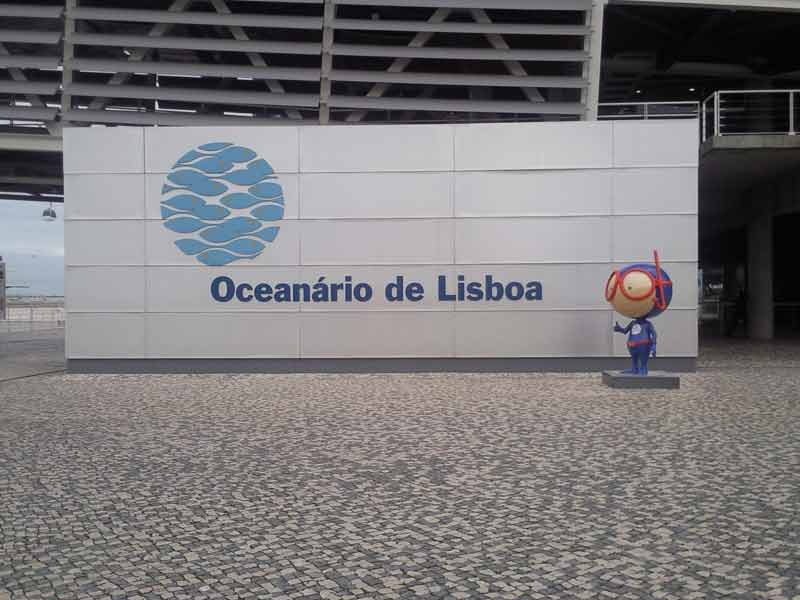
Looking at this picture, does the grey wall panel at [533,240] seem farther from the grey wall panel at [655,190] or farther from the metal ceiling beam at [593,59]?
the metal ceiling beam at [593,59]

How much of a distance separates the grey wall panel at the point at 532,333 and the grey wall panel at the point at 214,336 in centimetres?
343

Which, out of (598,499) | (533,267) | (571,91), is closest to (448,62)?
(571,91)

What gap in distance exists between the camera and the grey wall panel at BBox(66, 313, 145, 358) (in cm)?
1465

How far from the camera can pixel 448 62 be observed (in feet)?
76.7

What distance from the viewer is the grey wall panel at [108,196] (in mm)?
14617

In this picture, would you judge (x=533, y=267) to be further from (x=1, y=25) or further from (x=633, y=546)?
(x=1, y=25)

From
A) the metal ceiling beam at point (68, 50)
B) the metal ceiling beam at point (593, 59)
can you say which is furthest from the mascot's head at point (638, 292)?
the metal ceiling beam at point (68, 50)

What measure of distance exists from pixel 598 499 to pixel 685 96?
29.9m

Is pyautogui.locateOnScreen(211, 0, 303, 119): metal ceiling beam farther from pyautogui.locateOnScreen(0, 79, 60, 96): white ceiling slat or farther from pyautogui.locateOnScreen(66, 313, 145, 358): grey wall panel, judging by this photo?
pyautogui.locateOnScreen(66, 313, 145, 358): grey wall panel

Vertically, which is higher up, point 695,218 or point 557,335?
point 695,218

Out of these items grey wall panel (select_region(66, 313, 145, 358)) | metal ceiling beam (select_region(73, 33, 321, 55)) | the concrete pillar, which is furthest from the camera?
the concrete pillar

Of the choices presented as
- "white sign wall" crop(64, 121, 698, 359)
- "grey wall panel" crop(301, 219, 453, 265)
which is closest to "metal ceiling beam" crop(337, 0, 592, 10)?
"white sign wall" crop(64, 121, 698, 359)

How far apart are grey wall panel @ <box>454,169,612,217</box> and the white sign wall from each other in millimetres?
27

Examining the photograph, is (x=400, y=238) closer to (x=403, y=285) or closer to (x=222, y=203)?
(x=403, y=285)
